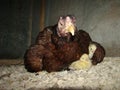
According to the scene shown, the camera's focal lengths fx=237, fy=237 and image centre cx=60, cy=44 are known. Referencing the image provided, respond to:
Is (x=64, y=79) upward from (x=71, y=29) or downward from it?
downward

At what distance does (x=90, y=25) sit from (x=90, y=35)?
6.2 inches

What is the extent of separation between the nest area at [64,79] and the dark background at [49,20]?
1.41 ft

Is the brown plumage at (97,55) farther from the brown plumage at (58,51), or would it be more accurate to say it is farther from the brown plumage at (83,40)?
the brown plumage at (58,51)

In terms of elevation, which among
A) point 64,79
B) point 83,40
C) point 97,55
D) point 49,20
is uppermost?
point 49,20

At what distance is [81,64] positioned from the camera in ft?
10.0

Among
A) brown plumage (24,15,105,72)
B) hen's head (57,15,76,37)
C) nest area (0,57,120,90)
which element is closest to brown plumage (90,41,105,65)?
nest area (0,57,120,90)

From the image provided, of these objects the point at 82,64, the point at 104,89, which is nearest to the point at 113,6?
the point at 82,64

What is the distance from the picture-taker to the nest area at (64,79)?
259cm

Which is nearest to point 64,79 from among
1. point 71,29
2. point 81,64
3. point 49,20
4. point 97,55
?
point 81,64

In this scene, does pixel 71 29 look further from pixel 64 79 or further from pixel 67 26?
pixel 64 79

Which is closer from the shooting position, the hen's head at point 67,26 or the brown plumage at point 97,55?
the hen's head at point 67,26

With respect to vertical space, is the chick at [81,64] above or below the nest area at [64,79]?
above

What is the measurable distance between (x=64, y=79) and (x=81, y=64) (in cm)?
38

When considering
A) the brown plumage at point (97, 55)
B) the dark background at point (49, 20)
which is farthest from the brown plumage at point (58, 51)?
the dark background at point (49, 20)
